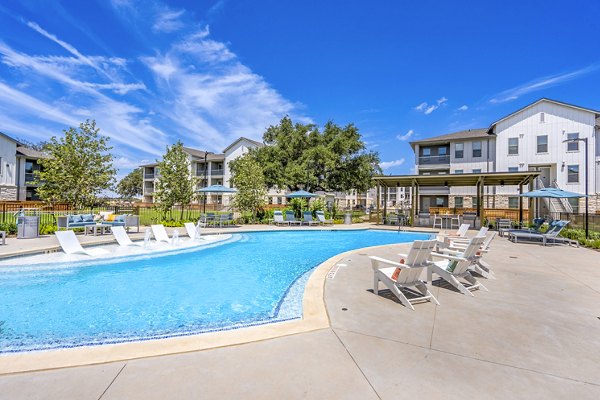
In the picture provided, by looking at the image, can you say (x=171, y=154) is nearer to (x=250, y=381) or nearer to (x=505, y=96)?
(x=250, y=381)

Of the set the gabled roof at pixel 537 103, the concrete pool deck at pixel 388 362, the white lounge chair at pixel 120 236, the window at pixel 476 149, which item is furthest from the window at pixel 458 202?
the white lounge chair at pixel 120 236

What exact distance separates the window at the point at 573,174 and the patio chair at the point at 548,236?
1757 centimetres

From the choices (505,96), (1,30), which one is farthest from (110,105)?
(505,96)

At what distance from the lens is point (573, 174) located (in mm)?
26328

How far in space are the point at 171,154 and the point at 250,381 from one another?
61.5 feet

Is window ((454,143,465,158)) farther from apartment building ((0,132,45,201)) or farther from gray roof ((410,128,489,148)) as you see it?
apartment building ((0,132,45,201))

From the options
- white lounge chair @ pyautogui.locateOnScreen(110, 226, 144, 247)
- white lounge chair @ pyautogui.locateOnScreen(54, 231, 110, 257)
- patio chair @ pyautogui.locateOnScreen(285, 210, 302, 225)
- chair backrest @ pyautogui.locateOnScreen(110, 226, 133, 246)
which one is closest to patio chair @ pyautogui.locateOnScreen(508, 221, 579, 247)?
patio chair @ pyautogui.locateOnScreen(285, 210, 302, 225)

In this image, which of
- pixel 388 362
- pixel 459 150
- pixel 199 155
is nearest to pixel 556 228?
pixel 388 362

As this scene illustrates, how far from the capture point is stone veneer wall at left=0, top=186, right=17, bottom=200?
3203 cm

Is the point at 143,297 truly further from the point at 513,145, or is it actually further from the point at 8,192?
the point at 8,192

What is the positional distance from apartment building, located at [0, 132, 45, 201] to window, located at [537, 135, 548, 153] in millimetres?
48422

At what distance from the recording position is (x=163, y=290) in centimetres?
657

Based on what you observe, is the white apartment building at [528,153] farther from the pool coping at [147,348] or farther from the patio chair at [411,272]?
the pool coping at [147,348]

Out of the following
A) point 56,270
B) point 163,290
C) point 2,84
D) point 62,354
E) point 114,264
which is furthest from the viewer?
point 2,84
